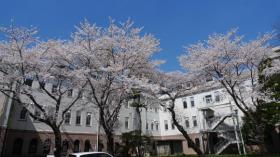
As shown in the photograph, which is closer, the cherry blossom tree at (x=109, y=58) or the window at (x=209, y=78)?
the cherry blossom tree at (x=109, y=58)

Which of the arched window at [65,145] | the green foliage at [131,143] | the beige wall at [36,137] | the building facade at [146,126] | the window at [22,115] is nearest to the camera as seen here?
the beige wall at [36,137]

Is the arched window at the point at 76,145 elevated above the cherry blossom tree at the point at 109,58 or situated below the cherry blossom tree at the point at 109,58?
below

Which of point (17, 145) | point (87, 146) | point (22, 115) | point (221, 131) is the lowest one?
point (87, 146)

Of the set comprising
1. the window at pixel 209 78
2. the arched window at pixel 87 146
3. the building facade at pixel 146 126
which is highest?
the window at pixel 209 78

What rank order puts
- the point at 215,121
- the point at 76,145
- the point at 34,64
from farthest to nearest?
1. the point at 215,121
2. the point at 76,145
3. the point at 34,64

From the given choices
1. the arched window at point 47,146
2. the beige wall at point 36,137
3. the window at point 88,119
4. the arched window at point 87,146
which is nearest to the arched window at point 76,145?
the beige wall at point 36,137

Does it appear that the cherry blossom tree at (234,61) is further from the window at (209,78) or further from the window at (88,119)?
the window at (88,119)

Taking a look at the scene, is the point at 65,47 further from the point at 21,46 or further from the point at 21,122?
the point at 21,122

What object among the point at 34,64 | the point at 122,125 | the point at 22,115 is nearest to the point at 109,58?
the point at 34,64

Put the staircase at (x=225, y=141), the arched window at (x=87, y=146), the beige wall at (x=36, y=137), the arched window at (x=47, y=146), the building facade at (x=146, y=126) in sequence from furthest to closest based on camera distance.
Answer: the arched window at (x=87, y=146) < the staircase at (x=225, y=141) < the arched window at (x=47, y=146) < the building facade at (x=146, y=126) < the beige wall at (x=36, y=137)

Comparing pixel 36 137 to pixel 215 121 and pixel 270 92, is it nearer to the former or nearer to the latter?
pixel 215 121

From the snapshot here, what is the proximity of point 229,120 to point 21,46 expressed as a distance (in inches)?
1042

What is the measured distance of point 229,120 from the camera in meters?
31.1

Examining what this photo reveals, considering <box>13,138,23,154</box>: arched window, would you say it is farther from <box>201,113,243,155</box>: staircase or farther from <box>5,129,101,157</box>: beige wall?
<box>201,113,243,155</box>: staircase
